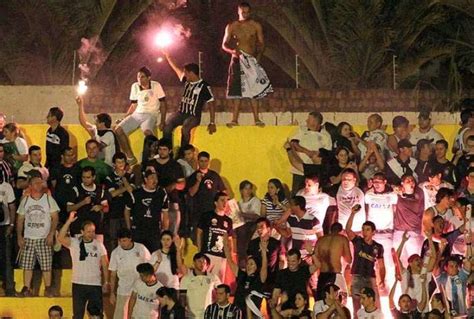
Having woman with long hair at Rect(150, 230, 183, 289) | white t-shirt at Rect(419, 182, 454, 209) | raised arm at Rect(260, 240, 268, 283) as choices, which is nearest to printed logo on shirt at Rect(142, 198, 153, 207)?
woman with long hair at Rect(150, 230, 183, 289)

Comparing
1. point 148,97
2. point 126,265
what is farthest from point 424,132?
point 126,265

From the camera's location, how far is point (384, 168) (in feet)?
82.6

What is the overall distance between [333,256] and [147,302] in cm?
251

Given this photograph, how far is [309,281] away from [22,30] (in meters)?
10.1

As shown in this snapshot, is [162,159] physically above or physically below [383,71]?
below

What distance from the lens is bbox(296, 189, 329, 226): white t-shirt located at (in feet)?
79.9

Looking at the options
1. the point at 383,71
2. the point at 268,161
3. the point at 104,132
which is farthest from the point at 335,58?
the point at 104,132

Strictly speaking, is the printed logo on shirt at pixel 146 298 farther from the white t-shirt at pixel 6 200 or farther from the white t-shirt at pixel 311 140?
the white t-shirt at pixel 311 140

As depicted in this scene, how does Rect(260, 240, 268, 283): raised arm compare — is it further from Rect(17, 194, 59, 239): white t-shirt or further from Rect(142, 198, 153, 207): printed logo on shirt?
Rect(17, 194, 59, 239): white t-shirt

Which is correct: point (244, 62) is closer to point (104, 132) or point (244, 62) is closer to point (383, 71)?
point (104, 132)

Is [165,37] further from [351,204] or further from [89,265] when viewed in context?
[89,265]

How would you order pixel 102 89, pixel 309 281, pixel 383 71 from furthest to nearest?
pixel 383 71, pixel 102 89, pixel 309 281

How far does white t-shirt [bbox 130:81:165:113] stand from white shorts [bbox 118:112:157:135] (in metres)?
0.07

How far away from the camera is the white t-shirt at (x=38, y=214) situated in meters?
23.9
